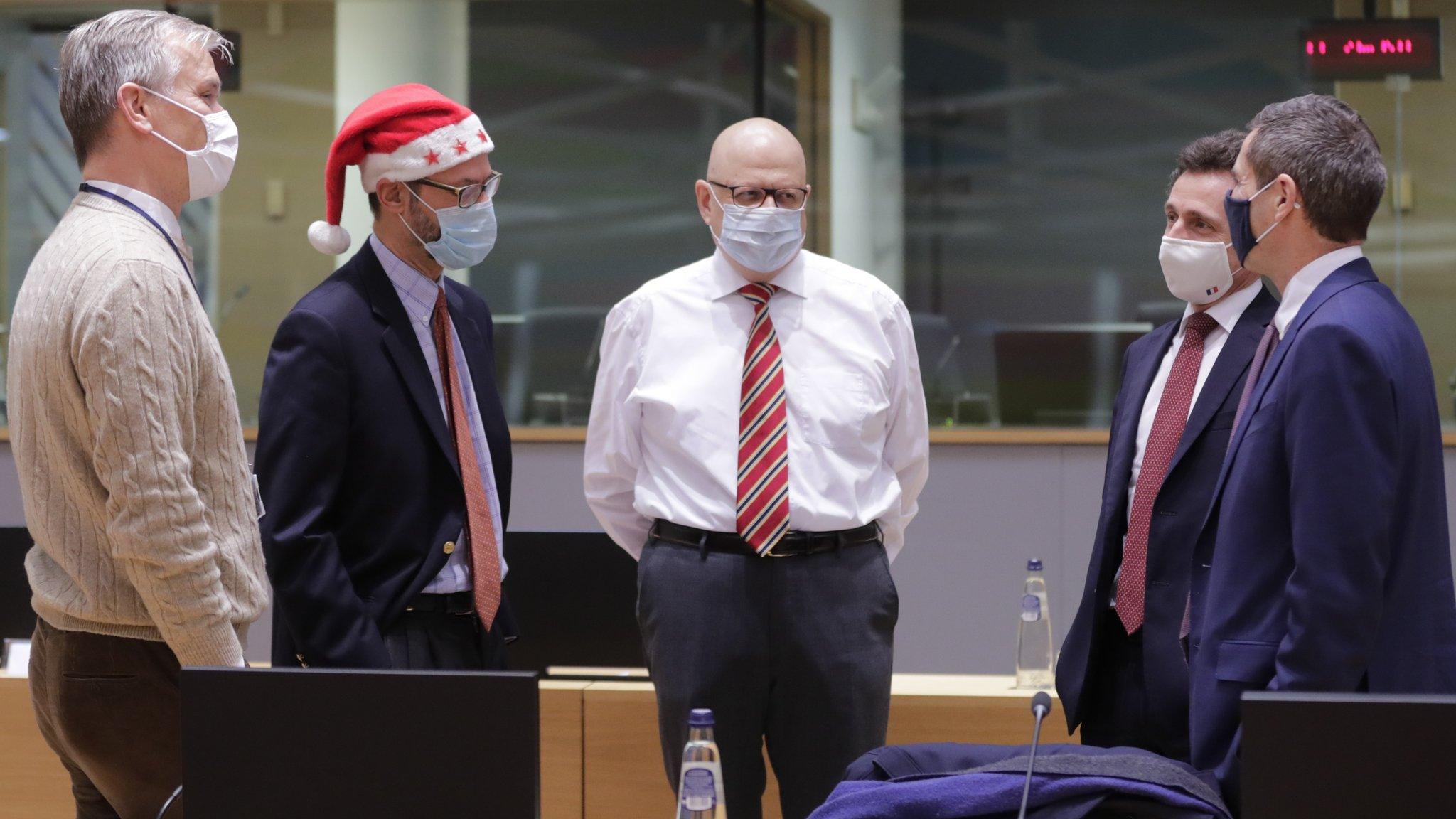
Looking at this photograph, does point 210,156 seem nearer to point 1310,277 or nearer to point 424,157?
point 424,157

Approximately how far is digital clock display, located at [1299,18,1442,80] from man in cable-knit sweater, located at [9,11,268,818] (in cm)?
407

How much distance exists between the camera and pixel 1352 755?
1189 millimetres

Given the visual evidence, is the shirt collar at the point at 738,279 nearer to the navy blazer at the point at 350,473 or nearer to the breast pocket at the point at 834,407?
the breast pocket at the point at 834,407

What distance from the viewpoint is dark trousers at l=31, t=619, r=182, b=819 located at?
1.75 meters

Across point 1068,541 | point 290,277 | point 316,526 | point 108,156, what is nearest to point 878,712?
point 316,526

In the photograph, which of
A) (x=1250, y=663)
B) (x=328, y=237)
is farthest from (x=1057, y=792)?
(x=328, y=237)

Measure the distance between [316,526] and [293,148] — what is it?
4047 millimetres

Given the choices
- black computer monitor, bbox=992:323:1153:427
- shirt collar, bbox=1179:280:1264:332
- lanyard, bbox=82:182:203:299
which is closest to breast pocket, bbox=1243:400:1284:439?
shirt collar, bbox=1179:280:1264:332

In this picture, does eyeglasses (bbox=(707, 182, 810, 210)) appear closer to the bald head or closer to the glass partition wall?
the bald head

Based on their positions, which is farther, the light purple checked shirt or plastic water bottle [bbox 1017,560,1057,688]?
plastic water bottle [bbox 1017,560,1057,688]

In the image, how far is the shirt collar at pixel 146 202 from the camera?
6.15ft

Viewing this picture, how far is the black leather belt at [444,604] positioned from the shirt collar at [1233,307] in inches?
50.6

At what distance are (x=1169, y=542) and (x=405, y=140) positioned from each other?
52.5 inches

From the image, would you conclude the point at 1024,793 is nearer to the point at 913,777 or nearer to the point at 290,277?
the point at 913,777
